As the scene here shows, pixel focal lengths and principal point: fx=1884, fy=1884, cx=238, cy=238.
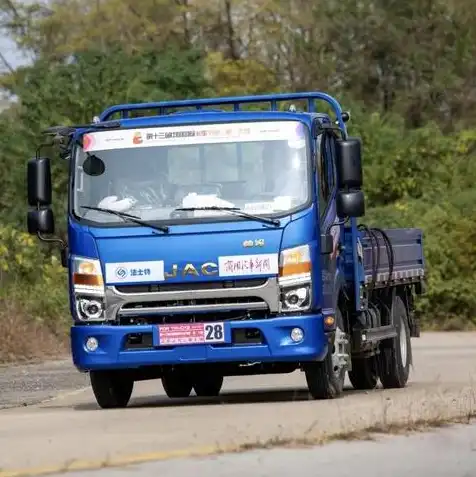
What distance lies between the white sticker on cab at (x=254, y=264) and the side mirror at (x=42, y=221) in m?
1.78

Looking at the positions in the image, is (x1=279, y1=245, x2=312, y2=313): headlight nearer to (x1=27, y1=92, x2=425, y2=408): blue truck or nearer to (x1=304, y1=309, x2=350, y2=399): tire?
(x1=27, y1=92, x2=425, y2=408): blue truck

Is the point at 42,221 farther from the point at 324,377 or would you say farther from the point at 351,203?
the point at 324,377

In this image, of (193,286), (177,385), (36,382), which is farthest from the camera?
(36,382)

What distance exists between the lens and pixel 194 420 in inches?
559

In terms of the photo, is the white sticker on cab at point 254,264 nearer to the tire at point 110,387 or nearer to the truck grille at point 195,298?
the truck grille at point 195,298

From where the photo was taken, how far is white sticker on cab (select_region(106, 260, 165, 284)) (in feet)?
53.0

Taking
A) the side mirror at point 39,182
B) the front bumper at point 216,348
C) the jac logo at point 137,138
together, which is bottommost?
the front bumper at point 216,348

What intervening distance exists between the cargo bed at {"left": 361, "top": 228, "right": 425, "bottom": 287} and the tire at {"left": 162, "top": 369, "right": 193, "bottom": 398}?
2.19m

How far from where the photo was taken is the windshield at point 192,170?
53.6 ft

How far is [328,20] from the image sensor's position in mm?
61312

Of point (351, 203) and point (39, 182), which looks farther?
point (39, 182)

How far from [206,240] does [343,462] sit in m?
5.49

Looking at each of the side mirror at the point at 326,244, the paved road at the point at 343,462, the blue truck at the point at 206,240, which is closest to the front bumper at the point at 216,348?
the blue truck at the point at 206,240

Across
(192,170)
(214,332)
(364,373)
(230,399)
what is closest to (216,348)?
Result: (214,332)
